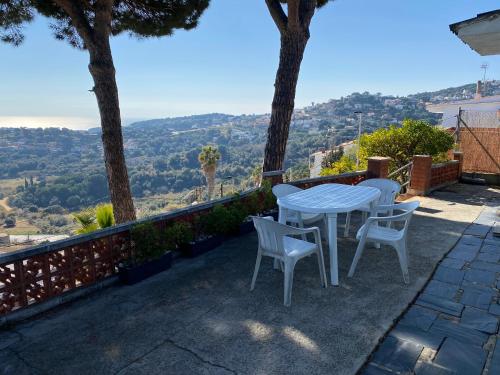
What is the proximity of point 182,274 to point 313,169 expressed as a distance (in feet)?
117

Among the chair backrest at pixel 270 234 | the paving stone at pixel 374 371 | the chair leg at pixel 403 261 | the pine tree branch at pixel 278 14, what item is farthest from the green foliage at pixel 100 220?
the pine tree branch at pixel 278 14

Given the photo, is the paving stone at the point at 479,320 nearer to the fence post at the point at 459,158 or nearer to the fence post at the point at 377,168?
the fence post at the point at 377,168

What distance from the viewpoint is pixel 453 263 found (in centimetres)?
366

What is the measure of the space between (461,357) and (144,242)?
9.21 ft

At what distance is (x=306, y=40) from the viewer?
6676 mm

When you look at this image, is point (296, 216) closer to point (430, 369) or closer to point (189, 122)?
point (430, 369)

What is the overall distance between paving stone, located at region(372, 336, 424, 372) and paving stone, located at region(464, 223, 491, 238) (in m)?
3.10

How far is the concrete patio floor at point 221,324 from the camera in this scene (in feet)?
7.14

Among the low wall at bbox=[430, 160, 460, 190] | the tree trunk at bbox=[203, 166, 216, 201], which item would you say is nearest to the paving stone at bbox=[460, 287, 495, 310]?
the low wall at bbox=[430, 160, 460, 190]

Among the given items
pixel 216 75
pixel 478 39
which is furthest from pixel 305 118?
pixel 478 39

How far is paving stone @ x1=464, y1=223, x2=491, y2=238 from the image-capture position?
183 inches

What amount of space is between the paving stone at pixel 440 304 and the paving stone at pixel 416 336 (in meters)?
0.42

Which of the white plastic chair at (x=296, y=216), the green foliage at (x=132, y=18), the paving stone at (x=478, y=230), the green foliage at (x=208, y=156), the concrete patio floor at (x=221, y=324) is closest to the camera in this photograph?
the concrete patio floor at (x=221, y=324)

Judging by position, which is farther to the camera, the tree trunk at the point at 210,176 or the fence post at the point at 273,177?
the tree trunk at the point at 210,176
